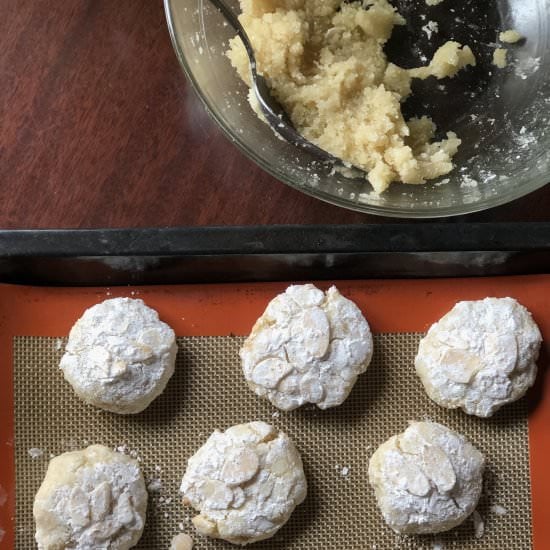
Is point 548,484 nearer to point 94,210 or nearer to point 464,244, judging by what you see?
point 464,244

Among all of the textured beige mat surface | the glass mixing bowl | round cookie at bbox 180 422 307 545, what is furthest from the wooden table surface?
round cookie at bbox 180 422 307 545

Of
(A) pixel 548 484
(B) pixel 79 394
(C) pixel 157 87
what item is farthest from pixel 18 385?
(A) pixel 548 484

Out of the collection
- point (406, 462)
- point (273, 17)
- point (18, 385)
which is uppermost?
point (273, 17)

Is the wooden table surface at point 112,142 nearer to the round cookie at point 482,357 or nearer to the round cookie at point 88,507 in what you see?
the round cookie at point 482,357

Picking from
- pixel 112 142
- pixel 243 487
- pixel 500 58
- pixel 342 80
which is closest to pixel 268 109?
pixel 342 80

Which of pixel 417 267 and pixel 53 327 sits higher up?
pixel 417 267

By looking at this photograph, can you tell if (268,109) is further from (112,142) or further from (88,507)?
(88,507)
